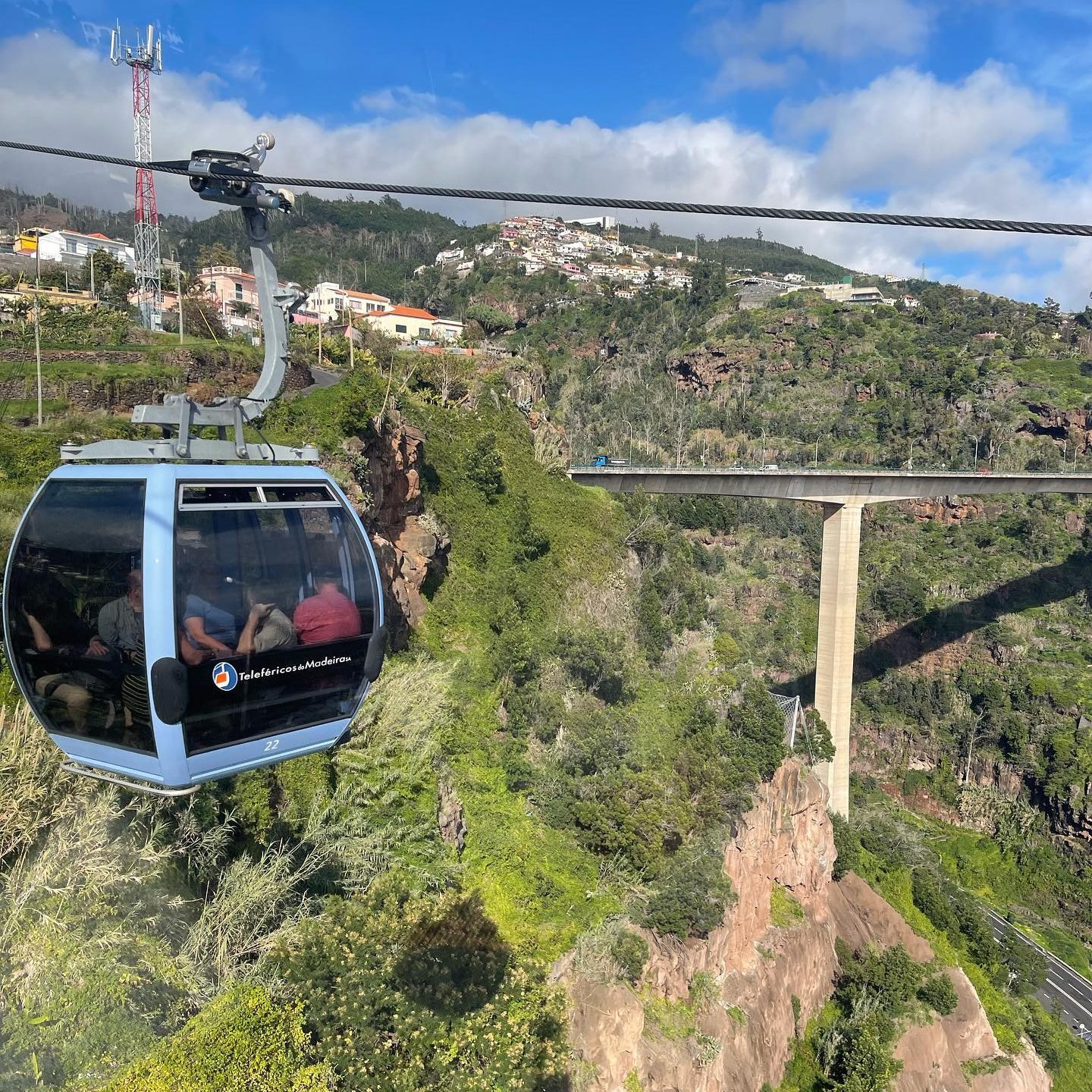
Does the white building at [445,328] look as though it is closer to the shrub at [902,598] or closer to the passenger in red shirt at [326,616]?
the shrub at [902,598]

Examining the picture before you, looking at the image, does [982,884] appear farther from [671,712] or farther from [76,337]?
[76,337]

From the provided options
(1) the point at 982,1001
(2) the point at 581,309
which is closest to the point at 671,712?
(1) the point at 982,1001

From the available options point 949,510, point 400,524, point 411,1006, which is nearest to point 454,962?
point 411,1006

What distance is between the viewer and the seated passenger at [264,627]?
5832 mm

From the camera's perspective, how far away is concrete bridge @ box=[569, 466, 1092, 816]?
114ft

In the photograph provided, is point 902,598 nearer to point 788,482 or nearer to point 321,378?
point 788,482

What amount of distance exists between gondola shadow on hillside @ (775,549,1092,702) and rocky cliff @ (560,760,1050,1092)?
28675 millimetres

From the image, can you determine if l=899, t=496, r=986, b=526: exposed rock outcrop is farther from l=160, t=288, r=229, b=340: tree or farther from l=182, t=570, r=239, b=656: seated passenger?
l=182, t=570, r=239, b=656: seated passenger

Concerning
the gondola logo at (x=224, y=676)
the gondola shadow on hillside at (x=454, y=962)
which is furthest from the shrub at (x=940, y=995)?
the gondola logo at (x=224, y=676)

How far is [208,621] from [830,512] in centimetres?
3493

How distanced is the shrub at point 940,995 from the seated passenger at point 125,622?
2840 centimetres

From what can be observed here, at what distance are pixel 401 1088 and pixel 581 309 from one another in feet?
332

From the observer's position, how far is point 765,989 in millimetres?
20812

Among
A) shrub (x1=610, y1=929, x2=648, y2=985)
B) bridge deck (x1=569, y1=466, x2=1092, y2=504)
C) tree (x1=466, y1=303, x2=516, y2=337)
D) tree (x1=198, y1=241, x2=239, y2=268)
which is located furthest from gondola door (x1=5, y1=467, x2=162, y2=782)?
tree (x1=466, y1=303, x2=516, y2=337)
